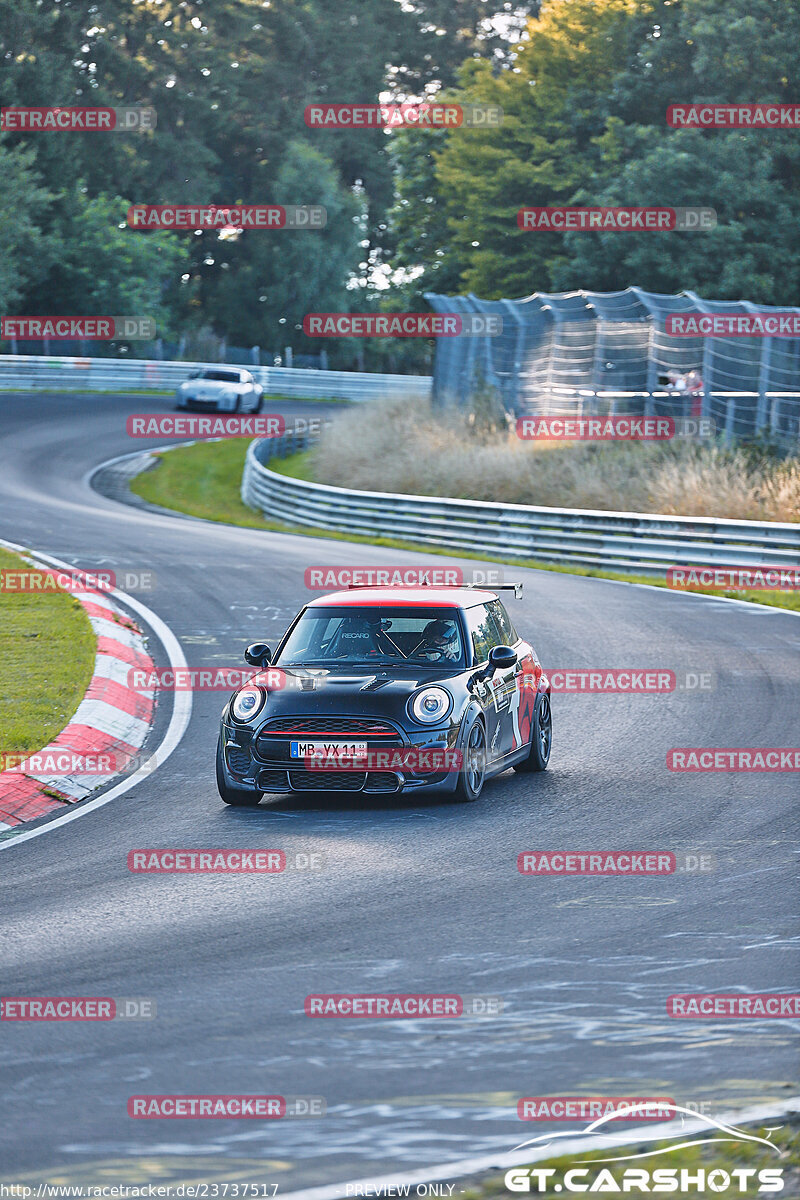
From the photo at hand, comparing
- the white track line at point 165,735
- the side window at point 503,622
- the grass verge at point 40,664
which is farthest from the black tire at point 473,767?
the grass verge at point 40,664

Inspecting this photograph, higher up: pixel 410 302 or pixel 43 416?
pixel 410 302

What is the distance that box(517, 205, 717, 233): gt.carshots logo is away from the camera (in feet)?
152

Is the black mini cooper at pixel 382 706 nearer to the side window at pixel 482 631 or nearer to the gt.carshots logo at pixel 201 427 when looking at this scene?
the side window at pixel 482 631

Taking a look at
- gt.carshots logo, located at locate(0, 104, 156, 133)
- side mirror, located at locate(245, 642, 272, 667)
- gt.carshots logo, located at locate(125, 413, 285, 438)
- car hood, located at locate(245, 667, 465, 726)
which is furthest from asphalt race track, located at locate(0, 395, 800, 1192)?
gt.carshots logo, located at locate(0, 104, 156, 133)

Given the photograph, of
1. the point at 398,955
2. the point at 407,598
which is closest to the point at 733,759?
the point at 407,598

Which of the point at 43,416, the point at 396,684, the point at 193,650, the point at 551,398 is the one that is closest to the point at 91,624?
the point at 193,650

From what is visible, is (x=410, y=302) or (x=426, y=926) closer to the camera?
(x=426, y=926)

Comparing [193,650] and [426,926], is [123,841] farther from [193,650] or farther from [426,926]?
[193,650]

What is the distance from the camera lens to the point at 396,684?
10.8 metres

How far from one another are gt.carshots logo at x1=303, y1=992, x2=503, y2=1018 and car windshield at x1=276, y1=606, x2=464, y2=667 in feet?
16.2

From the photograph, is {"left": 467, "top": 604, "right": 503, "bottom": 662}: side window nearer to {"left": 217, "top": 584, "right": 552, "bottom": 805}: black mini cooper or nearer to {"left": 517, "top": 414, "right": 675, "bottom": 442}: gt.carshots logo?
{"left": 217, "top": 584, "right": 552, "bottom": 805}: black mini cooper

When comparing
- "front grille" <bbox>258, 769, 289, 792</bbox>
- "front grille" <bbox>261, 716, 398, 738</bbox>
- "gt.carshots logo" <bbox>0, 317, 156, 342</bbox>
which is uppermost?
"gt.carshots logo" <bbox>0, 317, 156, 342</bbox>

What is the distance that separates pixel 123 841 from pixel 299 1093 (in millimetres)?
4553

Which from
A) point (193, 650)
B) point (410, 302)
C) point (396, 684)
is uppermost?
point (410, 302)
